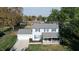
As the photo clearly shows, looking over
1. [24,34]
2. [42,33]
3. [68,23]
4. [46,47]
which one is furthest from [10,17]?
[68,23]

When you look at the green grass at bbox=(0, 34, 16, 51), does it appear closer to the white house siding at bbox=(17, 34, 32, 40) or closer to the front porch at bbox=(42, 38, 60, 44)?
the white house siding at bbox=(17, 34, 32, 40)

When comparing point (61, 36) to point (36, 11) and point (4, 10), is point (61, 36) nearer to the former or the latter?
point (36, 11)

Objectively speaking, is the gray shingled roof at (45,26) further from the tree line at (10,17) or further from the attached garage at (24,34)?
the tree line at (10,17)

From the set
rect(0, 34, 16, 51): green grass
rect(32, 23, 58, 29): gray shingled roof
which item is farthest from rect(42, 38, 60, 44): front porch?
rect(0, 34, 16, 51): green grass

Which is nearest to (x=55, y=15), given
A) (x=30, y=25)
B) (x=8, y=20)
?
(x=30, y=25)

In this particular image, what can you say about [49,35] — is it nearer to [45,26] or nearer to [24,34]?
[45,26]
